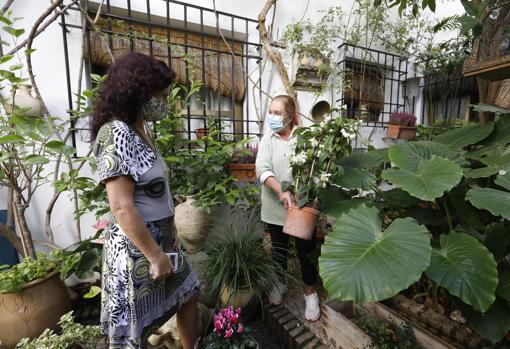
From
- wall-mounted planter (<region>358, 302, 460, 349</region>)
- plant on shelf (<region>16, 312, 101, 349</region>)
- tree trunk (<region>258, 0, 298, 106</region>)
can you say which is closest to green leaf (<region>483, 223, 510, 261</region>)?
wall-mounted planter (<region>358, 302, 460, 349</region>)

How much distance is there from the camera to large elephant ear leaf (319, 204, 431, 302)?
2.10 feet

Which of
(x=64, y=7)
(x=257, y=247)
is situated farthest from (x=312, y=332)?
(x=64, y=7)

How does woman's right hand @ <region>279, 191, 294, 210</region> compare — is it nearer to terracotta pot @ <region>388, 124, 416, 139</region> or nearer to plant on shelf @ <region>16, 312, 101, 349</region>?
plant on shelf @ <region>16, 312, 101, 349</region>

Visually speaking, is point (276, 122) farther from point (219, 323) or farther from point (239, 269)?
point (219, 323)

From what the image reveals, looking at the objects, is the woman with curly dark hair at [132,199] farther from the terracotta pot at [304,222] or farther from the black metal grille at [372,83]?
the black metal grille at [372,83]

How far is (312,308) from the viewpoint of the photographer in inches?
61.1

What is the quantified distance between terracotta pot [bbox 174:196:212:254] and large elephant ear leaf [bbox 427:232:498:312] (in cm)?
149

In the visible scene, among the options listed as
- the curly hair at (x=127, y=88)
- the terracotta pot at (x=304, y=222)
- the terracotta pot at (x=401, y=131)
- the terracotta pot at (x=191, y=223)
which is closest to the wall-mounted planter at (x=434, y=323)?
the terracotta pot at (x=304, y=222)

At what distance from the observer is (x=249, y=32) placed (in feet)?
8.43

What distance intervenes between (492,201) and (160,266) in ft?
3.71

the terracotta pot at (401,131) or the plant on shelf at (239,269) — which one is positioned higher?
the terracotta pot at (401,131)

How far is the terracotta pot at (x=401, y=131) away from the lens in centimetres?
313

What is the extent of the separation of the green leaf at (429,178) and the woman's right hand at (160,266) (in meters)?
0.88

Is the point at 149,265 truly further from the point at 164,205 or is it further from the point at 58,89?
the point at 58,89
